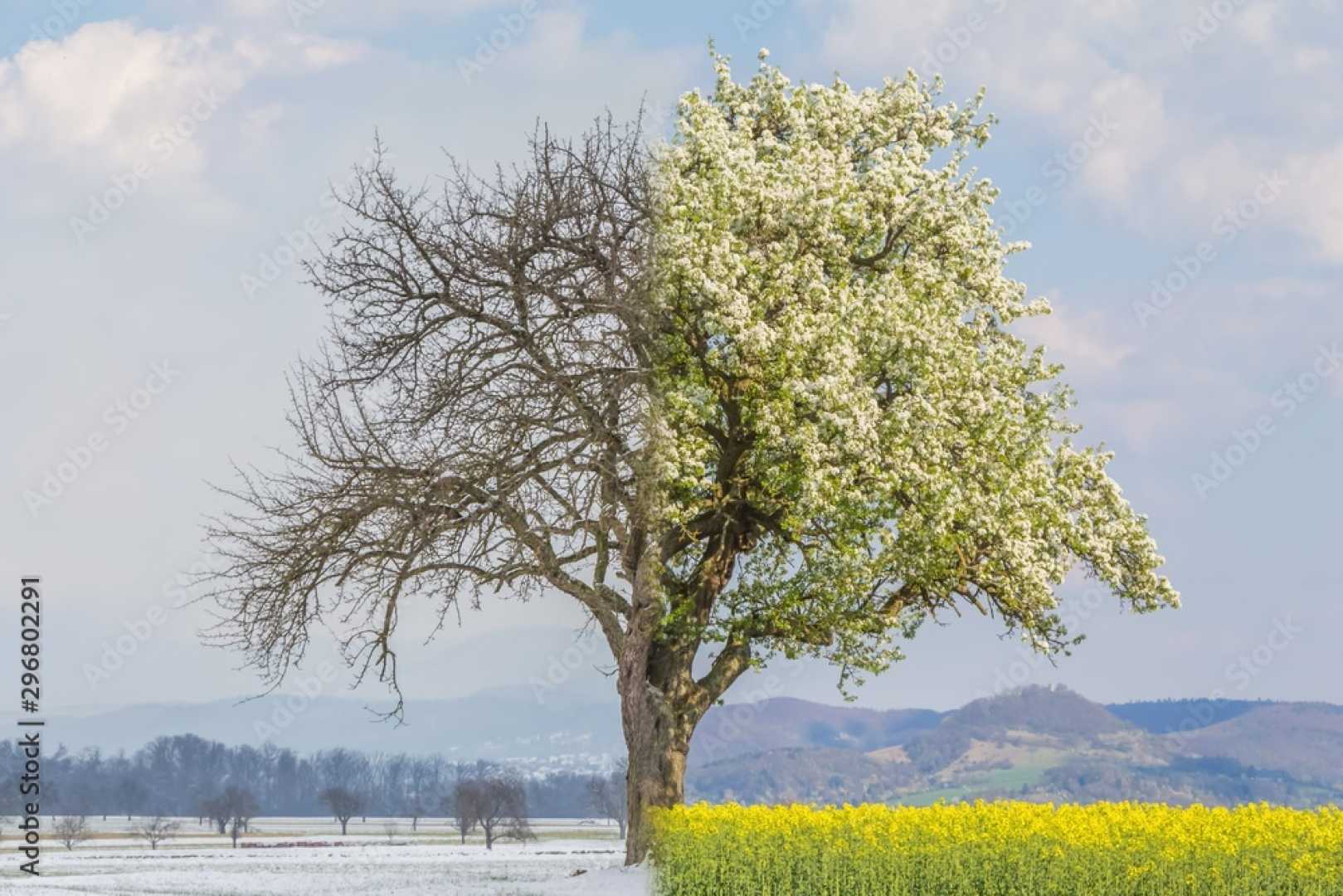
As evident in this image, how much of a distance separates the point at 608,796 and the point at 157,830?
22.4 metres

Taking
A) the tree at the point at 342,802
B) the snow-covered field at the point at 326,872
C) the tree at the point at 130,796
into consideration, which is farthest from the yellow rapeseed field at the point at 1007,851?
the tree at the point at 130,796

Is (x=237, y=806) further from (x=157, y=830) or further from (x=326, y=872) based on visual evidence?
(x=326, y=872)

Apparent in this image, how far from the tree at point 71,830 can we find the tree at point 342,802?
1168cm

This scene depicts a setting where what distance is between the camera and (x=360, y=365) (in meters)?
22.0

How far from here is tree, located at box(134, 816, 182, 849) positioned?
59.3 m

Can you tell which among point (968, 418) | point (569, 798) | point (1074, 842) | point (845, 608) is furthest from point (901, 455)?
point (569, 798)

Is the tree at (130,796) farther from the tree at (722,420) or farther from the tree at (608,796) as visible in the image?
the tree at (722,420)

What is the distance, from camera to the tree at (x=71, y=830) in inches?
2194

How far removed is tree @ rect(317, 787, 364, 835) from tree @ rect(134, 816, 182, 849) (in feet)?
24.7

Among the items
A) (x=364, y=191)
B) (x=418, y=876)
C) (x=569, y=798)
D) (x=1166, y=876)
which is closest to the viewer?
(x=1166, y=876)

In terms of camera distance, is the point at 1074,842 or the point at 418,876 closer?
the point at 1074,842

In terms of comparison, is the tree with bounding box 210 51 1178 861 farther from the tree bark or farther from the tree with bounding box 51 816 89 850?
the tree with bounding box 51 816 89 850

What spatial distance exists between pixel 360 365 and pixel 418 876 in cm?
1113

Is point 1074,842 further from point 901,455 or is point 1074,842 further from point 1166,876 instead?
point 901,455
